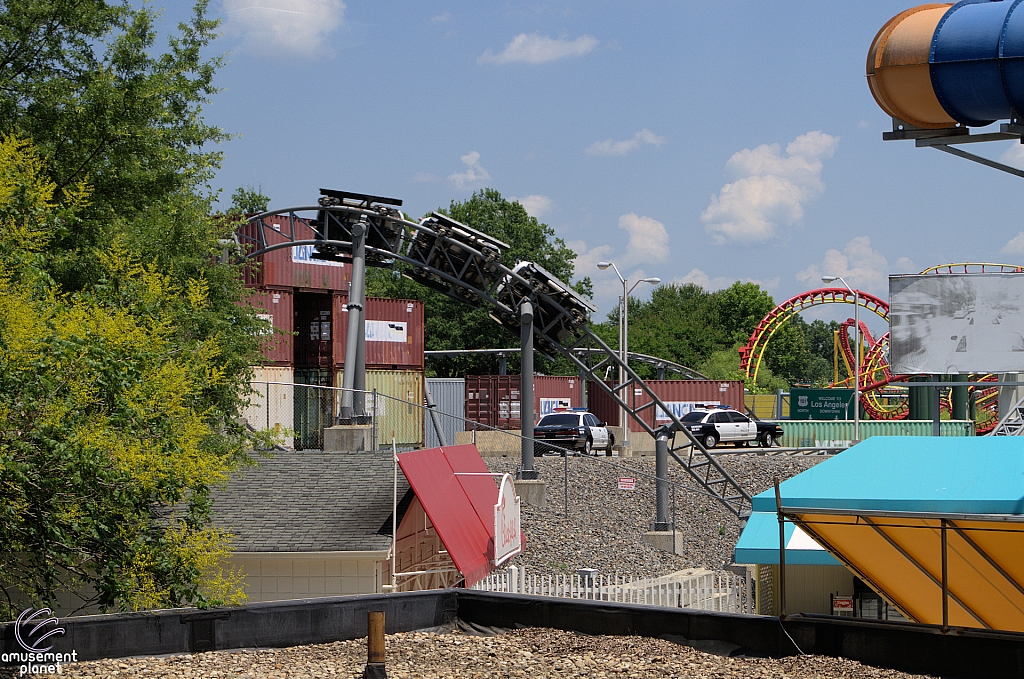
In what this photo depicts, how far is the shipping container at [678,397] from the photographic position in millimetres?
→ 53531

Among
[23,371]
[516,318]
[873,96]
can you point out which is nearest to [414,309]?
[516,318]

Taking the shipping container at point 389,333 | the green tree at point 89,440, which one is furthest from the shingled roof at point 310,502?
→ the shipping container at point 389,333

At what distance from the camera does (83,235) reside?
14.8m

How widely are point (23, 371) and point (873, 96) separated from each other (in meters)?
10.4

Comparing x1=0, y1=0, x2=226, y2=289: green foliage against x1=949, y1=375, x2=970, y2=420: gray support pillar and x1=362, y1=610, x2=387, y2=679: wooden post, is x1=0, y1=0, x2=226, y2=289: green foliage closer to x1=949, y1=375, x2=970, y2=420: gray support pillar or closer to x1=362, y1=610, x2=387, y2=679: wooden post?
x1=362, y1=610, x2=387, y2=679: wooden post

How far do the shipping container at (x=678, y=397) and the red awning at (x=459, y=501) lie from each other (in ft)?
115

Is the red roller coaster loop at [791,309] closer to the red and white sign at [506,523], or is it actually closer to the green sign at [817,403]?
the green sign at [817,403]

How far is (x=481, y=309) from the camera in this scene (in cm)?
7394

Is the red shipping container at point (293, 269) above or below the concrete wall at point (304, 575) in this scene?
above

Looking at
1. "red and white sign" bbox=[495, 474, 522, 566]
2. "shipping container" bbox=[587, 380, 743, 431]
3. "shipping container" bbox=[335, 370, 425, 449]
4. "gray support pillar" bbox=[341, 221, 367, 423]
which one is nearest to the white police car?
"shipping container" bbox=[587, 380, 743, 431]

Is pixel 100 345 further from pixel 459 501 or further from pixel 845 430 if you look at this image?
pixel 845 430

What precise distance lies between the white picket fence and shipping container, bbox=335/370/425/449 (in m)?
3.35

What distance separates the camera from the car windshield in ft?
126

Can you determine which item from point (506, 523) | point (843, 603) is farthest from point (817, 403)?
point (843, 603)
